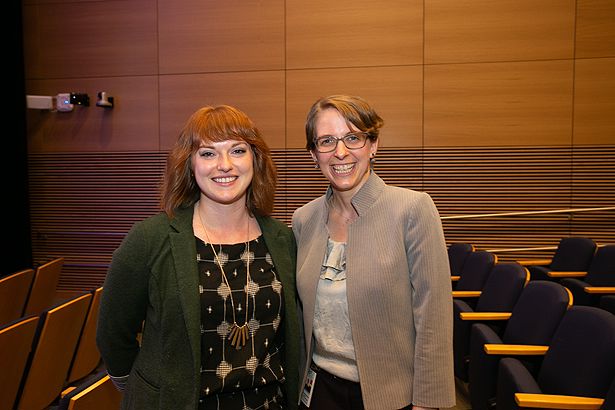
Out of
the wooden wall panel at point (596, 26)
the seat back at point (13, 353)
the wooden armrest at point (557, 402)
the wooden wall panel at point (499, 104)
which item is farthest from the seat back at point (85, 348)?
the wooden wall panel at point (596, 26)

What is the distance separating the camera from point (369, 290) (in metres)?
1.41

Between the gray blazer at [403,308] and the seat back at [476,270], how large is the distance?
222 centimetres

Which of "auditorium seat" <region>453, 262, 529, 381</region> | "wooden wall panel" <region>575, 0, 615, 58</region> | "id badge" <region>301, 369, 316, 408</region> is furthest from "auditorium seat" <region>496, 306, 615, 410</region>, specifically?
"wooden wall panel" <region>575, 0, 615, 58</region>

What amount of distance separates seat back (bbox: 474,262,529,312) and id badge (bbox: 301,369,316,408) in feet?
5.61

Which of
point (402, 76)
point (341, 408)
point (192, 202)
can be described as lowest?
point (341, 408)

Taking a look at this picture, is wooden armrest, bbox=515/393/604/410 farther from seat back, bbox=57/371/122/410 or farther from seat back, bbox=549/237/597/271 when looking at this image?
seat back, bbox=549/237/597/271

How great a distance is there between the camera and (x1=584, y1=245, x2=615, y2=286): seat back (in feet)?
11.1

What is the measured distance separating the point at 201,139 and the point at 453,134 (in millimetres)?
4315

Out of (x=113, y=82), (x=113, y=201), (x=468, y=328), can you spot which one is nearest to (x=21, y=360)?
(x=468, y=328)

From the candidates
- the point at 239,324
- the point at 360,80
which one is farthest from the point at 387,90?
the point at 239,324

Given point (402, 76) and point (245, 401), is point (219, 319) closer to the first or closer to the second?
point (245, 401)

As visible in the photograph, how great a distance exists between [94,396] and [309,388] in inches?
27.1

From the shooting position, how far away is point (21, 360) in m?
2.24

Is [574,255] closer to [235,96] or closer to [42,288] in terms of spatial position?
[235,96]
